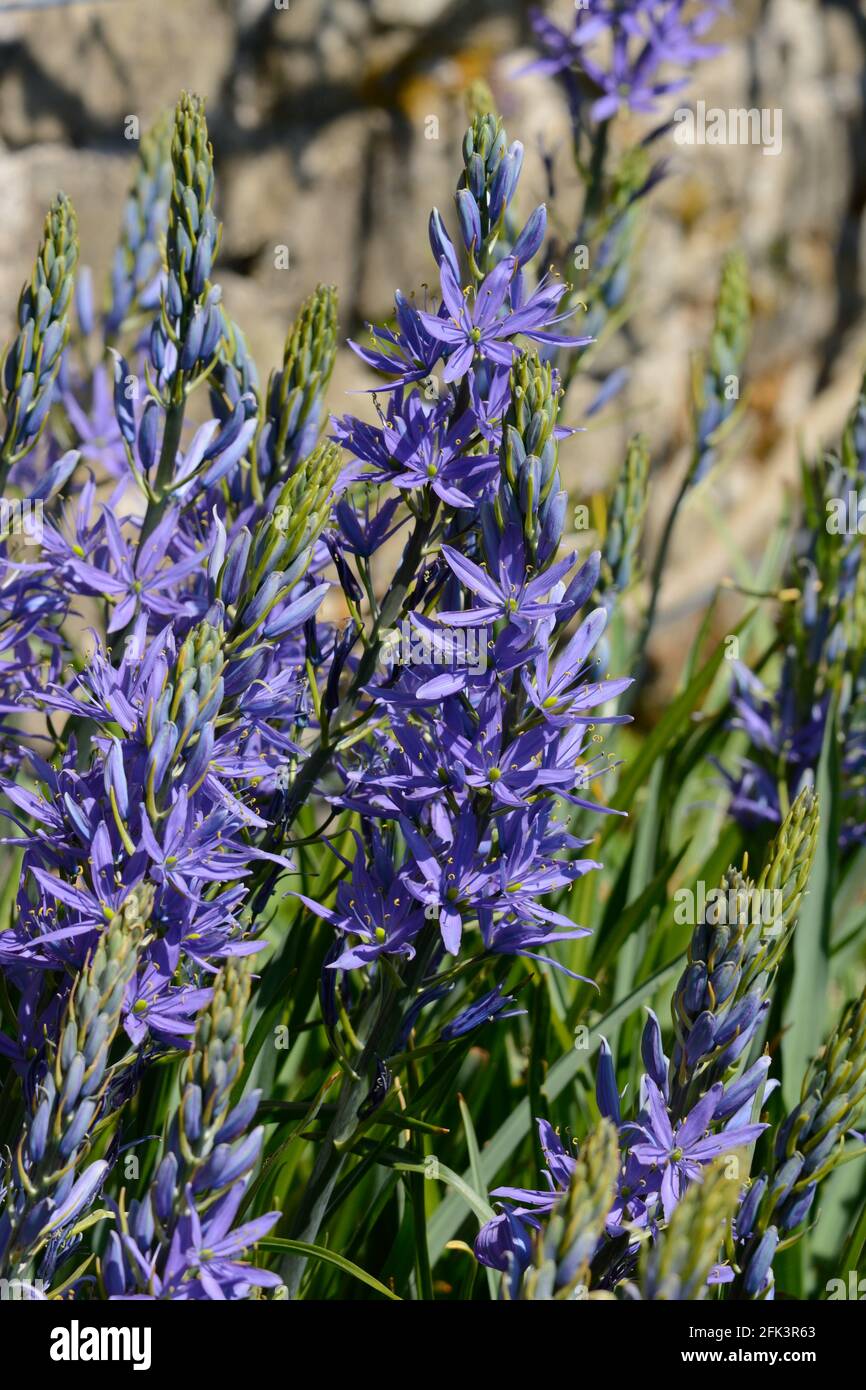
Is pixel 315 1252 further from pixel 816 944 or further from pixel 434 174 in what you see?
pixel 434 174

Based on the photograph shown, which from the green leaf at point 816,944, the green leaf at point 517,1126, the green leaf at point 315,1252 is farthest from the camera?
the green leaf at point 816,944

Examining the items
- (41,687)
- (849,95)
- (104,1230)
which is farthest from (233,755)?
(849,95)

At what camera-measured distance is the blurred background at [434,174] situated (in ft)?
14.6

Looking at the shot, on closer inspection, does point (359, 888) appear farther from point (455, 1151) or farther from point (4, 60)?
point (4, 60)

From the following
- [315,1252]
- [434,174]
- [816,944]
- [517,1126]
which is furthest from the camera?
[434,174]

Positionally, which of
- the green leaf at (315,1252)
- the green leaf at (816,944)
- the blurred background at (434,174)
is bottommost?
the green leaf at (315,1252)

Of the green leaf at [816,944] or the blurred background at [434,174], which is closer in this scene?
the green leaf at [816,944]

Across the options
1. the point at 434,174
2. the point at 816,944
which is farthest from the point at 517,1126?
the point at 434,174

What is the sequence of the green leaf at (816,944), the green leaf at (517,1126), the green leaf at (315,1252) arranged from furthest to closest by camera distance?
the green leaf at (816,944) < the green leaf at (517,1126) < the green leaf at (315,1252)

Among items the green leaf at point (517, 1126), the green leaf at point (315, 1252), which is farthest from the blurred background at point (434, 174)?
the green leaf at point (315, 1252)

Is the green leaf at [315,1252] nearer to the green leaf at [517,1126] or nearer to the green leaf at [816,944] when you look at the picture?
the green leaf at [517,1126]

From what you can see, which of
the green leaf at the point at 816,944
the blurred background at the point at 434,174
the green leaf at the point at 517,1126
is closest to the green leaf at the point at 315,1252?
the green leaf at the point at 517,1126

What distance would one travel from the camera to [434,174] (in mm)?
5156

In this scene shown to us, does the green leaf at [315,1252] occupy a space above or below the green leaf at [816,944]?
below
